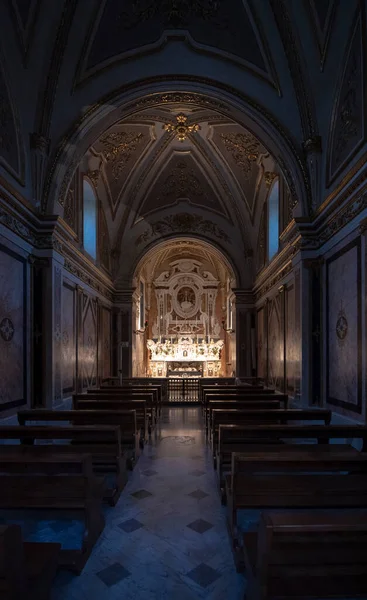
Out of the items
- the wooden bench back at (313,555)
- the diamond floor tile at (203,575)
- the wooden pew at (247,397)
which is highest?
the wooden bench back at (313,555)

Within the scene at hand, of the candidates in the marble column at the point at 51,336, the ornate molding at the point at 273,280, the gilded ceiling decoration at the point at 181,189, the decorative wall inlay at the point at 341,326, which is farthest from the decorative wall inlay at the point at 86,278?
the decorative wall inlay at the point at 341,326

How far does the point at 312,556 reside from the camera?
216 cm

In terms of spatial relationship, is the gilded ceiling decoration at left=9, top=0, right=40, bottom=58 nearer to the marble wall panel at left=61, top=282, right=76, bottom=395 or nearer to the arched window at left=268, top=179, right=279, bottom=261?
the marble wall panel at left=61, top=282, right=76, bottom=395

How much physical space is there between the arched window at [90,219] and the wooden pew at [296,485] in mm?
10596

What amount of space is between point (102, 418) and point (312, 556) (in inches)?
210

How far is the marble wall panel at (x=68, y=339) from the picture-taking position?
10.1m

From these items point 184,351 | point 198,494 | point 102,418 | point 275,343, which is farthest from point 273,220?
point 184,351

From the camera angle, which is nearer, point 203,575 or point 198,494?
point 203,575

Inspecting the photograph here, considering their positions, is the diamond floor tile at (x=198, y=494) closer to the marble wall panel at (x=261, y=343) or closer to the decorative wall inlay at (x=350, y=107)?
the decorative wall inlay at (x=350, y=107)

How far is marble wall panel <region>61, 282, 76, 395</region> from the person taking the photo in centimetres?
1014

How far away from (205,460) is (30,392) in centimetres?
361

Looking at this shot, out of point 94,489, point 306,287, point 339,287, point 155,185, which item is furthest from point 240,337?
point 94,489

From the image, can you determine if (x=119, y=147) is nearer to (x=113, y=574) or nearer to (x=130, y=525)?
(x=130, y=525)

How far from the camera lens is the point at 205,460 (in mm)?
7570
